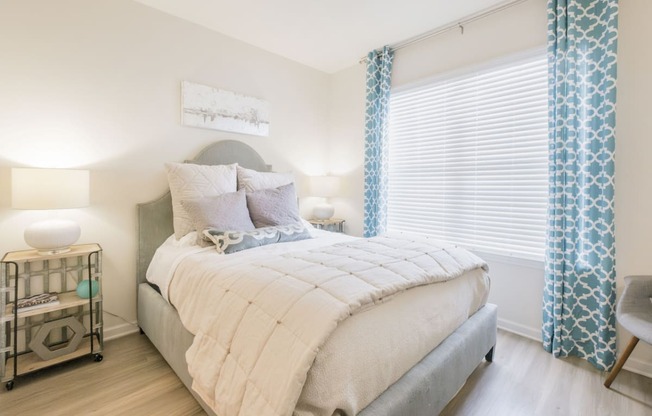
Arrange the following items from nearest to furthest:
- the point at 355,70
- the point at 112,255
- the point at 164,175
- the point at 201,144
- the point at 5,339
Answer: the point at 5,339, the point at 112,255, the point at 164,175, the point at 201,144, the point at 355,70

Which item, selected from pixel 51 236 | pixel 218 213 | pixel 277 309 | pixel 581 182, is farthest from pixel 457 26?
pixel 51 236

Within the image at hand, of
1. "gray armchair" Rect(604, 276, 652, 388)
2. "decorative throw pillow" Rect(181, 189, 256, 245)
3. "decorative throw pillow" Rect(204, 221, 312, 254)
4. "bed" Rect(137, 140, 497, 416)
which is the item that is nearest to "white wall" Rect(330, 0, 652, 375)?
"gray armchair" Rect(604, 276, 652, 388)

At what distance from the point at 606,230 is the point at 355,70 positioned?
2827 mm

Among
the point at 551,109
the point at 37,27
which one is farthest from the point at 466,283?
the point at 37,27

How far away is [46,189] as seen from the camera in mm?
1733

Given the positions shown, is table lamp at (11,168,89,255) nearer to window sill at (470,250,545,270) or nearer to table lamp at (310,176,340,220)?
table lamp at (310,176,340,220)

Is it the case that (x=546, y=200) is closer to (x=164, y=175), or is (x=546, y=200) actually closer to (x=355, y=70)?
(x=355, y=70)

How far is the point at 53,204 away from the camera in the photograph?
5.74ft

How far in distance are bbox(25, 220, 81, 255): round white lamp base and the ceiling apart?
1788 mm

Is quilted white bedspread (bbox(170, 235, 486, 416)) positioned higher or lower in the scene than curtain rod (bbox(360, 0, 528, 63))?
lower

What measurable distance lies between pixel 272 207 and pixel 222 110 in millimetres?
1146

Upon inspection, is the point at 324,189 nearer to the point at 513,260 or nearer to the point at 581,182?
the point at 513,260

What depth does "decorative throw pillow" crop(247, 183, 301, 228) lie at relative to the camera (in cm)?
235

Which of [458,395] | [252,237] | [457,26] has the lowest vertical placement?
[458,395]
